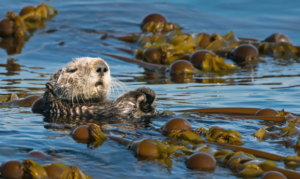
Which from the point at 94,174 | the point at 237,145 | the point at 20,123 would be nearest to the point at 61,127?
the point at 20,123

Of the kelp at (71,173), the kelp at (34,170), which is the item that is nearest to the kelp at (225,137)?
the kelp at (71,173)

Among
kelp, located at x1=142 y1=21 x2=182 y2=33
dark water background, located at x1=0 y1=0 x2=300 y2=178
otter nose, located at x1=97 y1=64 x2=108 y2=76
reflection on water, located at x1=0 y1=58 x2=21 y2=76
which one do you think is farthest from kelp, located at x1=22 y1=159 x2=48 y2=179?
kelp, located at x1=142 y1=21 x2=182 y2=33

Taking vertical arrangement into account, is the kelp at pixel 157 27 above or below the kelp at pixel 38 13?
below

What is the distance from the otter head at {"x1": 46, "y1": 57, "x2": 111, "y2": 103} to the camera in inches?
184

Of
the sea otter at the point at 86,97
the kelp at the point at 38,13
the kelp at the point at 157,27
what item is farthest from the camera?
the kelp at the point at 38,13

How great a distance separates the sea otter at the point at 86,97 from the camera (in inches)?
188

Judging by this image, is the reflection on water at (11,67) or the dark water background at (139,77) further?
the reflection on water at (11,67)

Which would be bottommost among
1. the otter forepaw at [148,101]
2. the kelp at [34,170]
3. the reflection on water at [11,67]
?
the kelp at [34,170]

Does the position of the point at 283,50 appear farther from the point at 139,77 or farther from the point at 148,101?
the point at 148,101

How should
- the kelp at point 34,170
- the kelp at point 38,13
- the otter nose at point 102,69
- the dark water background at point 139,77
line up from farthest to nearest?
the kelp at point 38,13 < the otter nose at point 102,69 < the dark water background at point 139,77 < the kelp at point 34,170

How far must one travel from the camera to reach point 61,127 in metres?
4.59

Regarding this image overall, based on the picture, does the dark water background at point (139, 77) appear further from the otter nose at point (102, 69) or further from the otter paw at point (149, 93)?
the otter nose at point (102, 69)

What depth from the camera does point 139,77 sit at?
7.59 meters

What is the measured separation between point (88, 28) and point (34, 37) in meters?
1.75
